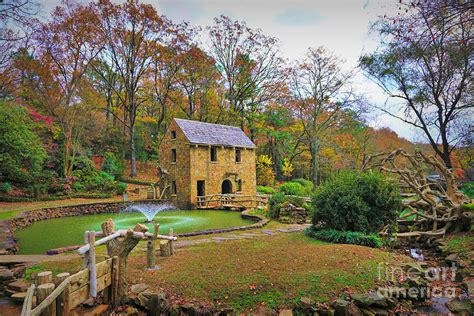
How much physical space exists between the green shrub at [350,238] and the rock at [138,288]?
5383mm

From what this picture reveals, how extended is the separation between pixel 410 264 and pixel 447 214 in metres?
4.21

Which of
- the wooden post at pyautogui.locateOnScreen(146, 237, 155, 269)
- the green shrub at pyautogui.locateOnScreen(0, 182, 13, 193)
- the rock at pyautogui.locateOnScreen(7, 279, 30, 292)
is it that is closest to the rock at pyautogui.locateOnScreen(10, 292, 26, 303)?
the rock at pyautogui.locateOnScreen(7, 279, 30, 292)

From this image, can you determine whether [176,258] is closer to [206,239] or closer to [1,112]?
[206,239]

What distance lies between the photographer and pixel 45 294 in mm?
3453

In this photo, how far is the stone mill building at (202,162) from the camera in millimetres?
18469

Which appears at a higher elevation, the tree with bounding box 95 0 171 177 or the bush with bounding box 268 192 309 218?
the tree with bounding box 95 0 171 177

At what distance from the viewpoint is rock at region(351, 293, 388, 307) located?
4.89 m

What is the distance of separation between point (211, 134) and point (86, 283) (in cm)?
1664

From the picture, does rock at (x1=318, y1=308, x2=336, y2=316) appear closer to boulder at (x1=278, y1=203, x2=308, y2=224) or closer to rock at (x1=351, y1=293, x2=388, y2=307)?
rock at (x1=351, y1=293, x2=388, y2=307)

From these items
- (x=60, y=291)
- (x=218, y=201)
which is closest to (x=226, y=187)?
(x=218, y=201)

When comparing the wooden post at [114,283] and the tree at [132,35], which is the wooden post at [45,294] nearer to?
the wooden post at [114,283]

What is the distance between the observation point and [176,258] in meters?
6.71

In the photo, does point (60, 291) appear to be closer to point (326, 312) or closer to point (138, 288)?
point (138, 288)

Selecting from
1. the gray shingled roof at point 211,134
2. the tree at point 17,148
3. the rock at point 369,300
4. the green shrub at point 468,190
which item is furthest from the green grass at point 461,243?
the tree at point 17,148
